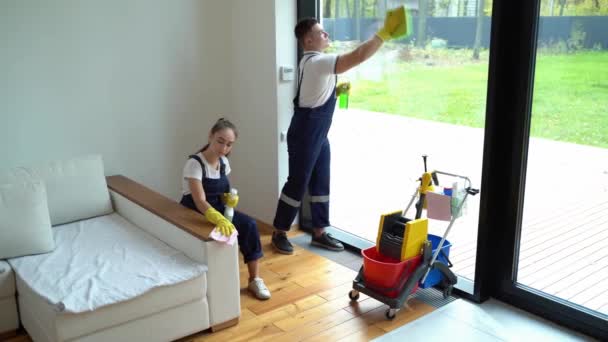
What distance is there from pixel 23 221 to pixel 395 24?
2.08 metres

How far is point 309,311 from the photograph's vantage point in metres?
3.04

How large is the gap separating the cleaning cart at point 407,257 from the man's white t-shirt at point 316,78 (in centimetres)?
82

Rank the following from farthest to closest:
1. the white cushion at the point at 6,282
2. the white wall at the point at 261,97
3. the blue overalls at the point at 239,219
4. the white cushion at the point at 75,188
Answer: the white wall at the point at 261,97
the white cushion at the point at 75,188
the blue overalls at the point at 239,219
the white cushion at the point at 6,282

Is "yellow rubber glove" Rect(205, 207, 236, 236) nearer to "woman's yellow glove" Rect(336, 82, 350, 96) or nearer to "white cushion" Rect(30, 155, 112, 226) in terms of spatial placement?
"white cushion" Rect(30, 155, 112, 226)

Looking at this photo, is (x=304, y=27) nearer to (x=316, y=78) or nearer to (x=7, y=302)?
(x=316, y=78)

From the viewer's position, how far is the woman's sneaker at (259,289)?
317 centimetres

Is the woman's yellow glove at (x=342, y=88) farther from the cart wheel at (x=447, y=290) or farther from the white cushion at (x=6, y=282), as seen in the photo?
the white cushion at (x=6, y=282)

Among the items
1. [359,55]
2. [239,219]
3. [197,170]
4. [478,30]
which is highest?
[478,30]

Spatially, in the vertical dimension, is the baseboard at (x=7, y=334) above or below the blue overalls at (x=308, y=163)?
below

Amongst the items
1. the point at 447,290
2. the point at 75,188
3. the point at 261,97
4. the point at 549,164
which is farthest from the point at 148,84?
the point at 549,164

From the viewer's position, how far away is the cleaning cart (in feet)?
9.61

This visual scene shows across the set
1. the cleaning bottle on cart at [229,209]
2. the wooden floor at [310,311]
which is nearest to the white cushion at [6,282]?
the wooden floor at [310,311]

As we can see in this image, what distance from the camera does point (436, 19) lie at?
10.5 ft

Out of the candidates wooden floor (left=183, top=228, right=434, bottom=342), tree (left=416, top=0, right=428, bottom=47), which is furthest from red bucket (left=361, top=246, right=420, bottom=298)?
tree (left=416, top=0, right=428, bottom=47)
